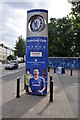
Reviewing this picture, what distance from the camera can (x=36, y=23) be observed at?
9.07 m

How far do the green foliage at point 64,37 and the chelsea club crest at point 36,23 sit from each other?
2795 cm

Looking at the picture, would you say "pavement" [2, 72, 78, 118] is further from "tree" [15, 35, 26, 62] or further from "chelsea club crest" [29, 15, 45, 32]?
"tree" [15, 35, 26, 62]

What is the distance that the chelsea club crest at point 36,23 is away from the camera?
353 inches

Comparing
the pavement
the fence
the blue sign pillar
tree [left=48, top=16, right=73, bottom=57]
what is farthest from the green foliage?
the pavement

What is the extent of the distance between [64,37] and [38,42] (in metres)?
32.0

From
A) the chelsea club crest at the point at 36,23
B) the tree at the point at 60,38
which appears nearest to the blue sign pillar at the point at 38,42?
the chelsea club crest at the point at 36,23

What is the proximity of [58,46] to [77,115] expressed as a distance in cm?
3949

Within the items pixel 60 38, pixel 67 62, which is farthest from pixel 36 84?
pixel 60 38

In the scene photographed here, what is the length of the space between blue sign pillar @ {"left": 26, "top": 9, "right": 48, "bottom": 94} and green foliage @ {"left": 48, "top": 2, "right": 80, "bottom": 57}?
2794cm

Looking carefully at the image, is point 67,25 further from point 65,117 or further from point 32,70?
point 65,117

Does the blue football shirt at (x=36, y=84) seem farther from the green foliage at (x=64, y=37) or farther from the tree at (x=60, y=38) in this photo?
the tree at (x=60, y=38)

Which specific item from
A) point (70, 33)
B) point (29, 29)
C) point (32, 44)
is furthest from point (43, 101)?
point (70, 33)

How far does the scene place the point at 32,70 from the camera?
9.09m

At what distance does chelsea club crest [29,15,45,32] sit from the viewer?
898cm
